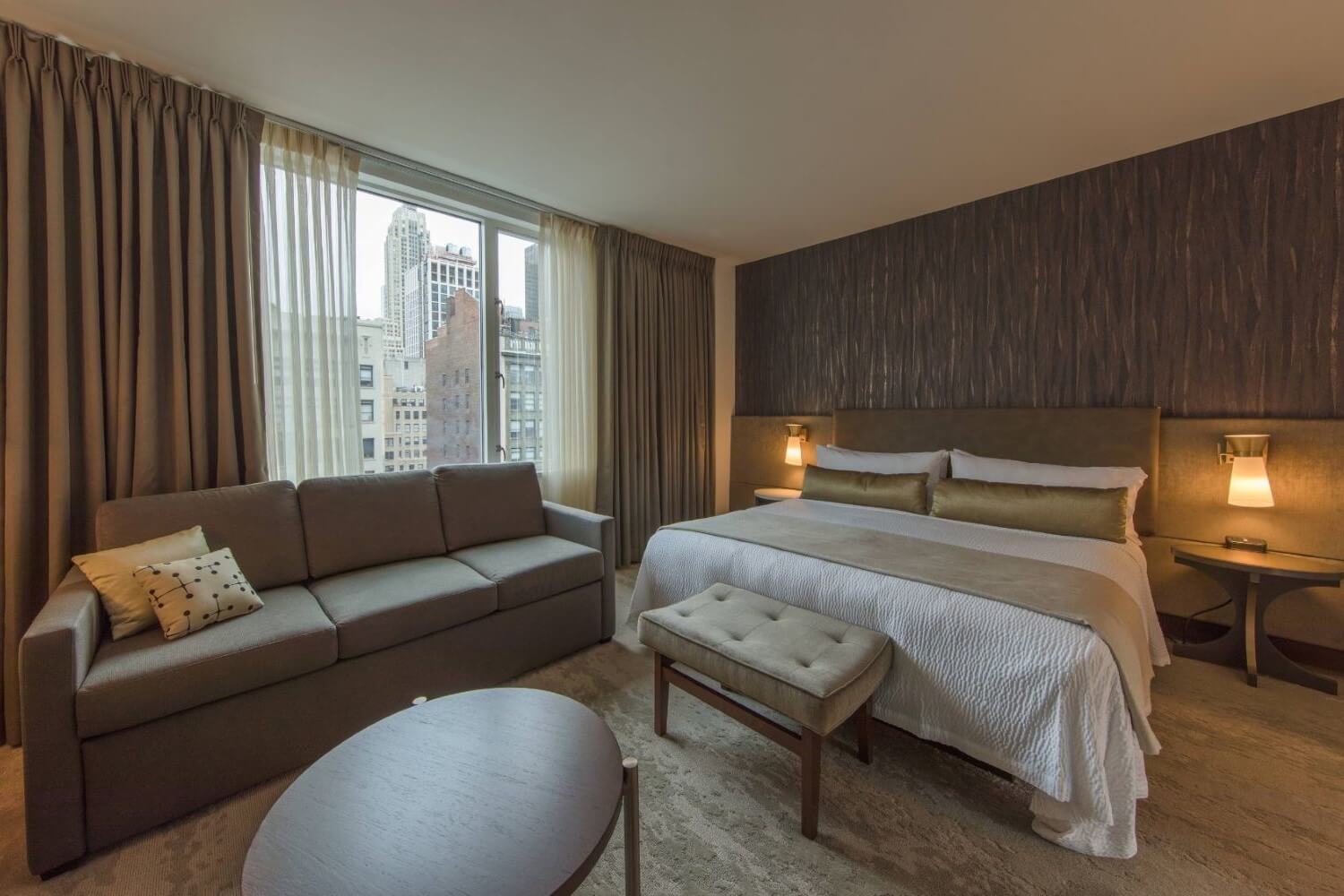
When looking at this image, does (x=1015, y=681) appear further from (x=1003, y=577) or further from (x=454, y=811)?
(x=454, y=811)

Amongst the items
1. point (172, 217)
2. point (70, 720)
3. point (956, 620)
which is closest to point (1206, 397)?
point (956, 620)

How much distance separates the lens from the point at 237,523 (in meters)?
2.09

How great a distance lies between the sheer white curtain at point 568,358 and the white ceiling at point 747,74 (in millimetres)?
633

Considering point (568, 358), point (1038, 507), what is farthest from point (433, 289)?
point (1038, 507)

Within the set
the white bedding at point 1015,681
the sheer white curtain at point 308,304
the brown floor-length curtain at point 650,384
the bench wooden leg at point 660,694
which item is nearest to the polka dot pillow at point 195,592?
the sheer white curtain at point 308,304

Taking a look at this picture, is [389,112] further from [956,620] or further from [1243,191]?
[1243,191]

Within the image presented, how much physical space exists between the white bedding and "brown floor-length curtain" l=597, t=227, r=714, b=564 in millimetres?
1880

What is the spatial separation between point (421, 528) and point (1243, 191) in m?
4.44

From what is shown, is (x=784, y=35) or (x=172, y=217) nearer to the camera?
(x=784, y=35)

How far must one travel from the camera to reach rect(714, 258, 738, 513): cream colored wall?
464 cm

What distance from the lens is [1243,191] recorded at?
2480 millimetres

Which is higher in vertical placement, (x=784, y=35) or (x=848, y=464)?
(x=784, y=35)

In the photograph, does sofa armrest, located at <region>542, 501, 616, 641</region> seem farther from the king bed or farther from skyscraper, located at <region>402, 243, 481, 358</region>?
skyscraper, located at <region>402, 243, 481, 358</region>

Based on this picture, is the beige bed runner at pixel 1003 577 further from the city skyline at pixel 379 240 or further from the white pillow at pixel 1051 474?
the city skyline at pixel 379 240
